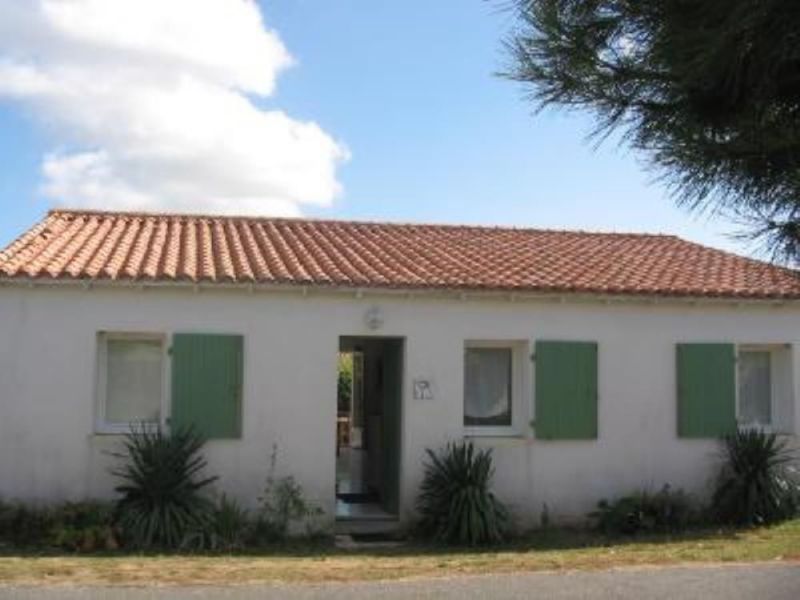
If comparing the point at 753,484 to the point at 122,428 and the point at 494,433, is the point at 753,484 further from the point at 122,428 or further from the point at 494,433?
the point at 122,428

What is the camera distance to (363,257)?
1574 cm

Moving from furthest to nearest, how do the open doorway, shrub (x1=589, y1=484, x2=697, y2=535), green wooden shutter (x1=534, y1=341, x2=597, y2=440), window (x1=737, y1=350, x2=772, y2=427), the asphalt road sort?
window (x1=737, y1=350, x2=772, y2=427) < the open doorway < green wooden shutter (x1=534, y1=341, x2=597, y2=440) < shrub (x1=589, y1=484, x2=697, y2=535) < the asphalt road

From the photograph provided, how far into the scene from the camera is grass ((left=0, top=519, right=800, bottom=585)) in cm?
1072

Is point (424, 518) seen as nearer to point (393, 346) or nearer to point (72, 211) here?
point (393, 346)

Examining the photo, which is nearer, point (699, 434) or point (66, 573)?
point (66, 573)

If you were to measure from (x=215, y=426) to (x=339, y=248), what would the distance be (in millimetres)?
3723

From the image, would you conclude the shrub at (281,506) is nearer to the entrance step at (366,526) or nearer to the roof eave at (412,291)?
the entrance step at (366,526)

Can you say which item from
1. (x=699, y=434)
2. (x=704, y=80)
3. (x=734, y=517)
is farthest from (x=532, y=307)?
(x=704, y=80)

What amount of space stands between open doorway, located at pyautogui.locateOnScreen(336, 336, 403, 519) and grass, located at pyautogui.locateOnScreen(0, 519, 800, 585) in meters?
1.87

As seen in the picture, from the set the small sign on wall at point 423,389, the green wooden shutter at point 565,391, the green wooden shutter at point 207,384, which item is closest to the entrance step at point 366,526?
the small sign on wall at point 423,389

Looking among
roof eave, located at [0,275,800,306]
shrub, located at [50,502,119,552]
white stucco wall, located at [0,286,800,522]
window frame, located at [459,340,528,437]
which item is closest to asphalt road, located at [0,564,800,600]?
shrub, located at [50,502,119,552]

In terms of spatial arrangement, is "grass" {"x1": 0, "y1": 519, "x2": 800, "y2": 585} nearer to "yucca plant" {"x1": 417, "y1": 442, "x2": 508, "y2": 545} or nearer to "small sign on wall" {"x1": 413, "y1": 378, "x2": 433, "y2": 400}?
"yucca plant" {"x1": 417, "y1": 442, "x2": 508, "y2": 545}

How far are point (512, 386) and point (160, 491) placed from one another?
5065 millimetres

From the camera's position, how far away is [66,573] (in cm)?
1082
